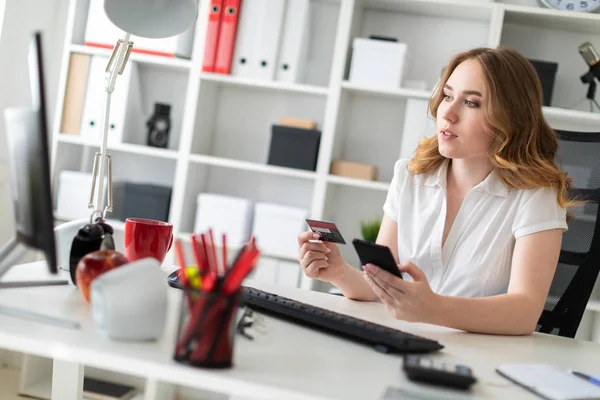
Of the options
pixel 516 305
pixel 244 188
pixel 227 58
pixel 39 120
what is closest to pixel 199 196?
pixel 244 188

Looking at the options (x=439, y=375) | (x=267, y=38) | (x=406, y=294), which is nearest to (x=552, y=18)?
(x=267, y=38)

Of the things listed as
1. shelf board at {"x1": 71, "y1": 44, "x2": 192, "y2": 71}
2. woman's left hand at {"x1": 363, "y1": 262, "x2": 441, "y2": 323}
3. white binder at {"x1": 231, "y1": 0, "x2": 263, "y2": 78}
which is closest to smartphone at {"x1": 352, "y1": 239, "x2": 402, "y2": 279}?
woman's left hand at {"x1": 363, "y1": 262, "x2": 441, "y2": 323}

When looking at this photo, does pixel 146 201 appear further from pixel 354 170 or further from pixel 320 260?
pixel 320 260

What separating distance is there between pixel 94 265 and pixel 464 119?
36.9 inches

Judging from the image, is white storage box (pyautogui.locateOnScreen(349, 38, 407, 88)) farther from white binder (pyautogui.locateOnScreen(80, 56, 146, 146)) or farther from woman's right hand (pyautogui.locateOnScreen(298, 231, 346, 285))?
woman's right hand (pyautogui.locateOnScreen(298, 231, 346, 285))

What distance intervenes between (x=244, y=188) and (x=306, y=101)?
49 cm

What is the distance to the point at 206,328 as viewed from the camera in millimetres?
830

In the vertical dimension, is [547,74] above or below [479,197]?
above

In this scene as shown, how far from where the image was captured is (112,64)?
1457mm

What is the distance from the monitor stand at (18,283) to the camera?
96cm

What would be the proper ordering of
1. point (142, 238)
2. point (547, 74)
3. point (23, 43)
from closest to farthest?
point (142, 238) < point (547, 74) < point (23, 43)

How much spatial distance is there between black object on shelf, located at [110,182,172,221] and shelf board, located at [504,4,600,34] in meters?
Answer: 1.59

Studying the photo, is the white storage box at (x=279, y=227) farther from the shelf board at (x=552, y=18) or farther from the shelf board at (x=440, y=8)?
the shelf board at (x=552, y=18)

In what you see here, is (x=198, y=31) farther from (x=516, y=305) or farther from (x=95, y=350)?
(x=95, y=350)
